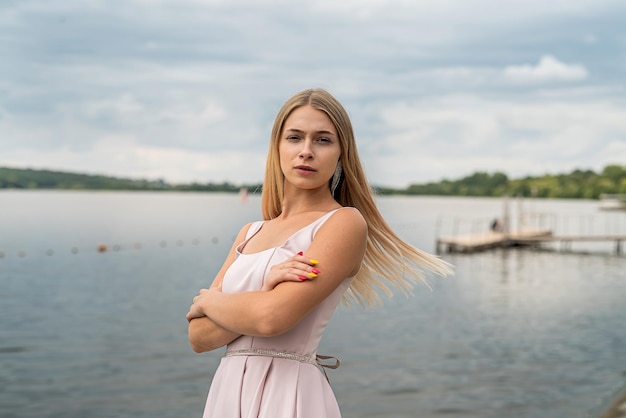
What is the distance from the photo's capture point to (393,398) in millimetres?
17328

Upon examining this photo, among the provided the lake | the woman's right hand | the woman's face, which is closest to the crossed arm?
the woman's right hand

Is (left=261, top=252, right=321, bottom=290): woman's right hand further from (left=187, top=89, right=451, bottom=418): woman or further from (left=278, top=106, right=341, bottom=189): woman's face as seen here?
(left=278, top=106, right=341, bottom=189): woman's face

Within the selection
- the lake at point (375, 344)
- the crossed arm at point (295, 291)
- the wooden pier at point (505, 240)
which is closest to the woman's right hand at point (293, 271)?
the crossed arm at point (295, 291)

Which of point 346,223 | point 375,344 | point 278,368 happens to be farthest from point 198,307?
point 375,344

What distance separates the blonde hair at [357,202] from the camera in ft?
7.56

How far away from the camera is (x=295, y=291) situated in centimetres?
213

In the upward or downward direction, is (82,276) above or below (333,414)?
below

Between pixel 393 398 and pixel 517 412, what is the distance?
2.71 m

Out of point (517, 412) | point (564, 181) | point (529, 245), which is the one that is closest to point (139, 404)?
point (517, 412)

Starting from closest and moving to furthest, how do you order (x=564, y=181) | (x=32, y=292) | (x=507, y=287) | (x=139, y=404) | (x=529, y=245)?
(x=139, y=404), (x=32, y=292), (x=507, y=287), (x=529, y=245), (x=564, y=181)

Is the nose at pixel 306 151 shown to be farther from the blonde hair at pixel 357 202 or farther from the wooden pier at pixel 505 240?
the wooden pier at pixel 505 240

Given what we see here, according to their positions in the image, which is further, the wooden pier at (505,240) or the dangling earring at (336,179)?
the wooden pier at (505,240)

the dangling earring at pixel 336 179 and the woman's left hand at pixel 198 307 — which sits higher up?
the dangling earring at pixel 336 179

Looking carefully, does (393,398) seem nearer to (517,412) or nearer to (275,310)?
(517,412)
